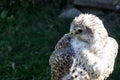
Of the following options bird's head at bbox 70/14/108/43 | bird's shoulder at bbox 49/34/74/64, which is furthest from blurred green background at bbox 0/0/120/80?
bird's head at bbox 70/14/108/43

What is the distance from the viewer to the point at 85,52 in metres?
4.21

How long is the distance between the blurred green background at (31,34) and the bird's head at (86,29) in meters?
1.76

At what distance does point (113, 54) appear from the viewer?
4.47 meters

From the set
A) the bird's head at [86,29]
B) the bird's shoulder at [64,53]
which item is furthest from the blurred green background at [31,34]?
the bird's head at [86,29]

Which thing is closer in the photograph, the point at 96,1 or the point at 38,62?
the point at 38,62

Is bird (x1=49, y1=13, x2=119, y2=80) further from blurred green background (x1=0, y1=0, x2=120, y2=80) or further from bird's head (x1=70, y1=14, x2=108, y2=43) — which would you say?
blurred green background (x1=0, y1=0, x2=120, y2=80)

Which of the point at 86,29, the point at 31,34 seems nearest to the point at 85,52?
the point at 86,29

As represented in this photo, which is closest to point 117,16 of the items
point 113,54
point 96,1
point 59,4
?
point 96,1

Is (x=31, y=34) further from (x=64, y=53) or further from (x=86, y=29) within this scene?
(x=86, y=29)

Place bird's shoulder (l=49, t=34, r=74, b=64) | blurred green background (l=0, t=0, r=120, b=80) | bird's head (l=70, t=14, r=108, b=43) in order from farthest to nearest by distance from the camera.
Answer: blurred green background (l=0, t=0, r=120, b=80) → bird's shoulder (l=49, t=34, r=74, b=64) → bird's head (l=70, t=14, r=108, b=43)

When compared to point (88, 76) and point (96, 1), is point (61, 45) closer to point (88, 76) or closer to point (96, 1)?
point (88, 76)

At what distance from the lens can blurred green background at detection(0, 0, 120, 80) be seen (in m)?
6.15

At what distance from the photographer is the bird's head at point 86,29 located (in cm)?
412

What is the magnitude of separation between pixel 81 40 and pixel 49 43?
2.39 metres
